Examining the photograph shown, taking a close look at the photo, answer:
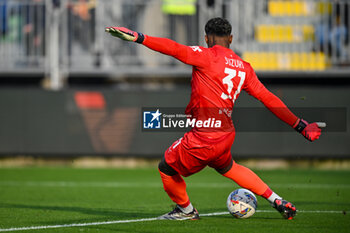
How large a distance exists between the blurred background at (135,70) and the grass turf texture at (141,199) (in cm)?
88

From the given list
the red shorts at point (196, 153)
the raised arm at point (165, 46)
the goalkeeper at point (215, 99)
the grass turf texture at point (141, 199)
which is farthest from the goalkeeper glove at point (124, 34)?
the grass turf texture at point (141, 199)

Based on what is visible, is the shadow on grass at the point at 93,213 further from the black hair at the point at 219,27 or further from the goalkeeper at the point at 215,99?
the black hair at the point at 219,27

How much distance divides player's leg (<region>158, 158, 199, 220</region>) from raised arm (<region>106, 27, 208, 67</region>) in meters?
1.22

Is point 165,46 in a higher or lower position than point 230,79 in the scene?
higher

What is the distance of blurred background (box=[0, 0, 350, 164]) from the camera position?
16484 millimetres

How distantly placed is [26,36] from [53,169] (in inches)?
143

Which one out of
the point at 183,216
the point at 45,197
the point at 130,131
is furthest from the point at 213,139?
the point at 130,131

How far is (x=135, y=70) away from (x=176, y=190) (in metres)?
10.1

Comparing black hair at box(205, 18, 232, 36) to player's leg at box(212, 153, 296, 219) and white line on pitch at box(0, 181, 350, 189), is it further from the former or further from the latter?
white line on pitch at box(0, 181, 350, 189)

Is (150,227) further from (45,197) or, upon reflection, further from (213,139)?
(45,197)

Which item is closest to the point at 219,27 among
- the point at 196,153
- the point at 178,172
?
the point at 196,153

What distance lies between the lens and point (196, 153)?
7246mm

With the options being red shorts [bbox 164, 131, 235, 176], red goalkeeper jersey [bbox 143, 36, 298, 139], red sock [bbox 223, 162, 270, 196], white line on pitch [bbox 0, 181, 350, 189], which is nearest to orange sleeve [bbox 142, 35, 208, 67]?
red goalkeeper jersey [bbox 143, 36, 298, 139]

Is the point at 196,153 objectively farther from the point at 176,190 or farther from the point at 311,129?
the point at 311,129
